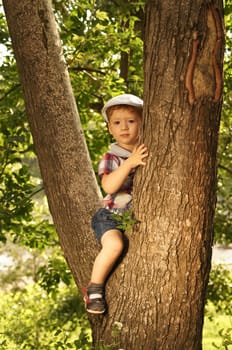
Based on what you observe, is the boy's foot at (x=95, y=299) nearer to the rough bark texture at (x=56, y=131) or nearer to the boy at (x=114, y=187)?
the boy at (x=114, y=187)

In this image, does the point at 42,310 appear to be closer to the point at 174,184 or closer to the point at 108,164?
the point at 108,164

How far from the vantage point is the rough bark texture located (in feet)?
10.6

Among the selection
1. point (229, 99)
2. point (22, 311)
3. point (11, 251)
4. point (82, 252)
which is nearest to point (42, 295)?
point (22, 311)

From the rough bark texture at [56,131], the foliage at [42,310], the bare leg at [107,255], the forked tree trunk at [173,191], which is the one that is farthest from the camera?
the foliage at [42,310]

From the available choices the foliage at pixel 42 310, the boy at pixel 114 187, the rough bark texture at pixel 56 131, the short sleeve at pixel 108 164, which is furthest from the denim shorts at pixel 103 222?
the foliage at pixel 42 310

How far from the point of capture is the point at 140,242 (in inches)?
110

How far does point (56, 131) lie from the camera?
3.29 metres

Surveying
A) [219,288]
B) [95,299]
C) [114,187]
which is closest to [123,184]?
[114,187]

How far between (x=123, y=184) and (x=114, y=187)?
Result: 0.11 meters

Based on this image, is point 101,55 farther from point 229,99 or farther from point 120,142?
point 120,142

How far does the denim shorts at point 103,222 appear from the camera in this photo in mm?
3021

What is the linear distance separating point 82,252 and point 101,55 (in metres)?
2.84

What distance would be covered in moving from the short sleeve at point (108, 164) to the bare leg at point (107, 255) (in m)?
0.33

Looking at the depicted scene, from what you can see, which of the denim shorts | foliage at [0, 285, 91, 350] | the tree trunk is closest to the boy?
the denim shorts
